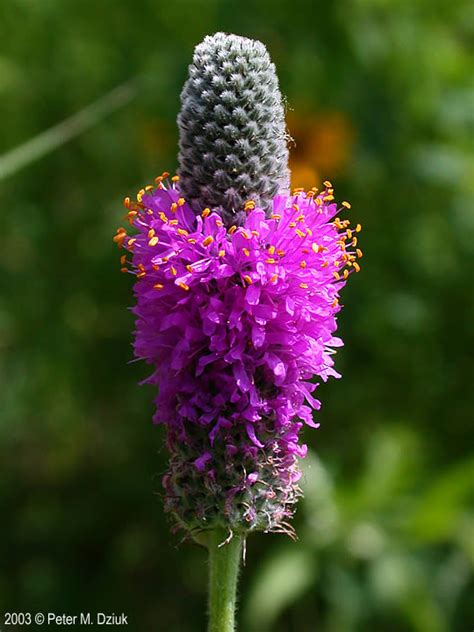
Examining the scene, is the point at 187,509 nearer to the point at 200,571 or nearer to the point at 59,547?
the point at 200,571

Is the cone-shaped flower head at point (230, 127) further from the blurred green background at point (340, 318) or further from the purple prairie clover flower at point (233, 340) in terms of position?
the blurred green background at point (340, 318)

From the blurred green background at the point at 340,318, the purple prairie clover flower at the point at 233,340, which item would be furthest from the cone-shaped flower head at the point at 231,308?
the blurred green background at the point at 340,318

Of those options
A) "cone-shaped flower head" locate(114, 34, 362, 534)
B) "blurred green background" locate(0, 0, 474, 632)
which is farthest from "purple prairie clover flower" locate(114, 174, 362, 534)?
"blurred green background" locate(0, 0, 474, 632)

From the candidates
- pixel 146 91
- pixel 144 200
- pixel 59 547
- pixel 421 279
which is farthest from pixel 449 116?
pixel 59 547

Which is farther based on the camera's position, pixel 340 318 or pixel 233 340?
pixel 340 318

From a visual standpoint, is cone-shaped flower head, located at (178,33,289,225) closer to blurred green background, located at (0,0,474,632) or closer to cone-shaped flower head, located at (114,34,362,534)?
cone-shaped flower head, located at (114,34,362,534)

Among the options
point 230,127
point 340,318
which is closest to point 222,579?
point 230,127

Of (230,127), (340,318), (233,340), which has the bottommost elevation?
(233,340)

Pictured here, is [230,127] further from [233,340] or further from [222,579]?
[222,579]
